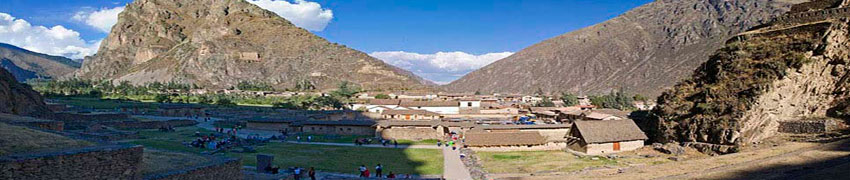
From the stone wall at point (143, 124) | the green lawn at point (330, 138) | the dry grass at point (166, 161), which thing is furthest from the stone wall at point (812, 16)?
the stone wall at point (143, 124)

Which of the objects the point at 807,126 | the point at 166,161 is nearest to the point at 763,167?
the point at 807,126

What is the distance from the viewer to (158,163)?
16531 mm

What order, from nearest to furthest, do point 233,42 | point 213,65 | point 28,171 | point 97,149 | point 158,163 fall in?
point 28,171, point 97,149, point 158,163, point 213,65, point 233,42

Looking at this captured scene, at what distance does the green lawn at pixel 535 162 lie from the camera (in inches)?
1128

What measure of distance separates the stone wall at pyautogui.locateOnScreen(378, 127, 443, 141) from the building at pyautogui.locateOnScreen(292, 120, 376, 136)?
1.88 m

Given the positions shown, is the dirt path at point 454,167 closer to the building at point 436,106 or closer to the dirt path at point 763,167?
the dirt path at point 763,167

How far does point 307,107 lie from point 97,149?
72169 millimetres

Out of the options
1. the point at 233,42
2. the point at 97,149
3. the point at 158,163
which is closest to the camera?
the point at 97,149

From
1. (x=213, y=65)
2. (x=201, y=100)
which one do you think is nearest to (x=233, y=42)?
(x=213, y=65)

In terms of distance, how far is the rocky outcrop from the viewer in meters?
36.7

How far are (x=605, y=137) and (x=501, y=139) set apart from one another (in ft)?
25.8

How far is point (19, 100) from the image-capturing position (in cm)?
4016

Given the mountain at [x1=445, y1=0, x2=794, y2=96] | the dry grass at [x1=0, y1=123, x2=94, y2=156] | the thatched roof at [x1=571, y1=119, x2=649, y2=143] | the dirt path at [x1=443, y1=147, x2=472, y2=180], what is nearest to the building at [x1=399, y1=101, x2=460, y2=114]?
the thatched roof at [x1=571, y1=119, x2=649, y2=143]

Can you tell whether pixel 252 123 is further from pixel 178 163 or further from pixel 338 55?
pixel 338 55
